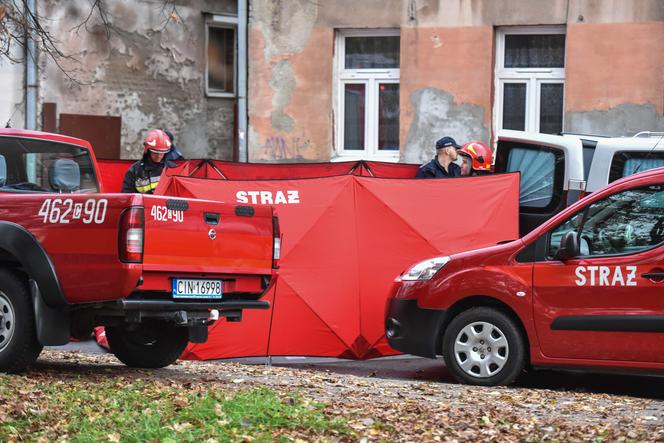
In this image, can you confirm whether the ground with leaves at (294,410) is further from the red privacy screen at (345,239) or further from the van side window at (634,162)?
the van side window at (634,162)

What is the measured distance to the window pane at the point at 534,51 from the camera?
1948cm

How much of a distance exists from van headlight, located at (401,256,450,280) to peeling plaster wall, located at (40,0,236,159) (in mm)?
12445

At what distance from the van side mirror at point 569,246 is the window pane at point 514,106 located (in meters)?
9.99

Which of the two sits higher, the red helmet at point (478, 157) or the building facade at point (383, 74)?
the building facade at point (383, 74)

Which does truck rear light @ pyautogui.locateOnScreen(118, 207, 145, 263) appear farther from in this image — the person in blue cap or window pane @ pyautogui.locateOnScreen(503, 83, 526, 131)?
window pane @ pyautogui.locateOnScreen(503, 83, 526, 131)

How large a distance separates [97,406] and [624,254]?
4.22 metres

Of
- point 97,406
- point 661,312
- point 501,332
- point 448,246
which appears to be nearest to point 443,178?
point 448,246

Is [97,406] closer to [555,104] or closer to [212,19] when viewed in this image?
[555,104]

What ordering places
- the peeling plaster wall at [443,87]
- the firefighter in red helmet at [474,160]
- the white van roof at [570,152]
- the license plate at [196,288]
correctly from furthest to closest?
the peeling plaster wall at [443,87], the firefighter in red helmet at [474,160], the white van roof at [570,152], the license plate at [196,288]

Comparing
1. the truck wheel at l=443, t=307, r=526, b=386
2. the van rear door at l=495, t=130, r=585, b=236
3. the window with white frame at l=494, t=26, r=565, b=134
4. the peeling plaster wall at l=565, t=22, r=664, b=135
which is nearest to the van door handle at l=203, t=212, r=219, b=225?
the truck wheel at l=443, t=307, r=526, b=386

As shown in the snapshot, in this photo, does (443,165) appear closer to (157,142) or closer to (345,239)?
(345,239)

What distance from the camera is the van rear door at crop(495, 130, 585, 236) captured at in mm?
12203

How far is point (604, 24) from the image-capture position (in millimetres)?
18781

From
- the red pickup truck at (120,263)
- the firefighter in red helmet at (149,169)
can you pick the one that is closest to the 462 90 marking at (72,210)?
the red pickup truck at (120,263)
